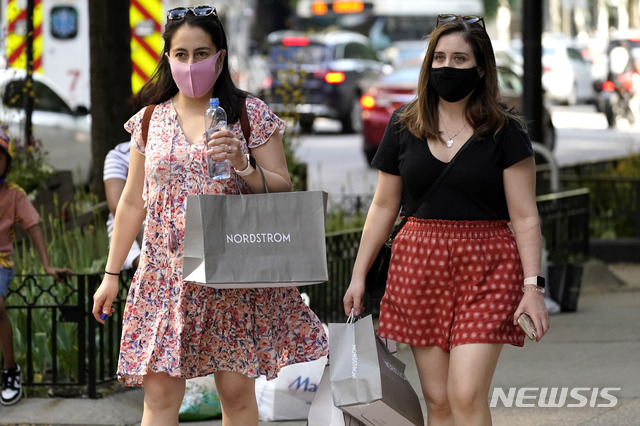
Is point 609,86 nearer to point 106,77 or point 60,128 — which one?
point 60,128

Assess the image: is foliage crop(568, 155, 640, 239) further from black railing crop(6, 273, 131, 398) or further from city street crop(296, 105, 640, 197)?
black railing crop(6, 273, 131, 398)

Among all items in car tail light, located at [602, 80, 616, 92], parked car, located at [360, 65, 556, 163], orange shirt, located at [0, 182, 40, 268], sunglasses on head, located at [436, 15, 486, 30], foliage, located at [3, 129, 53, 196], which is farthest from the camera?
car tail light, located at [602, 80, 616, 92]

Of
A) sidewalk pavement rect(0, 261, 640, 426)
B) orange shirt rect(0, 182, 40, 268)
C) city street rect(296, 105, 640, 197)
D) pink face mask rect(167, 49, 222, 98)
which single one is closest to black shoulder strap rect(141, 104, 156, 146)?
pink face mask rect(167, 49, 222, 98)

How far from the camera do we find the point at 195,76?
423 centimetres

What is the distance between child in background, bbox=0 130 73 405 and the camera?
19.9 feet

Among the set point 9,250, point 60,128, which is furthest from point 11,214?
point 60,128

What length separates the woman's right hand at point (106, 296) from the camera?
4.40 meters

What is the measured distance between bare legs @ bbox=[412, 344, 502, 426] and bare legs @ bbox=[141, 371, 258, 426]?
61 centimetres

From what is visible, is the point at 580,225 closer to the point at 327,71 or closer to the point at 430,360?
the point at 430,360

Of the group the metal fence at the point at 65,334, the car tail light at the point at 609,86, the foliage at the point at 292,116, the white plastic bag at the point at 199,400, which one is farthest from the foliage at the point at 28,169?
the car tail light at the point at 609,86

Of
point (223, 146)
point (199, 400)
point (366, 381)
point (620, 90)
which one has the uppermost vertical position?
point (223, 146)

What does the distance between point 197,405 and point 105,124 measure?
284 centimetres

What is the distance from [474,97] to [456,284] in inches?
25.2

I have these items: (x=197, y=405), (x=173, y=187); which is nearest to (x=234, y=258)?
(x=173, y=187)
